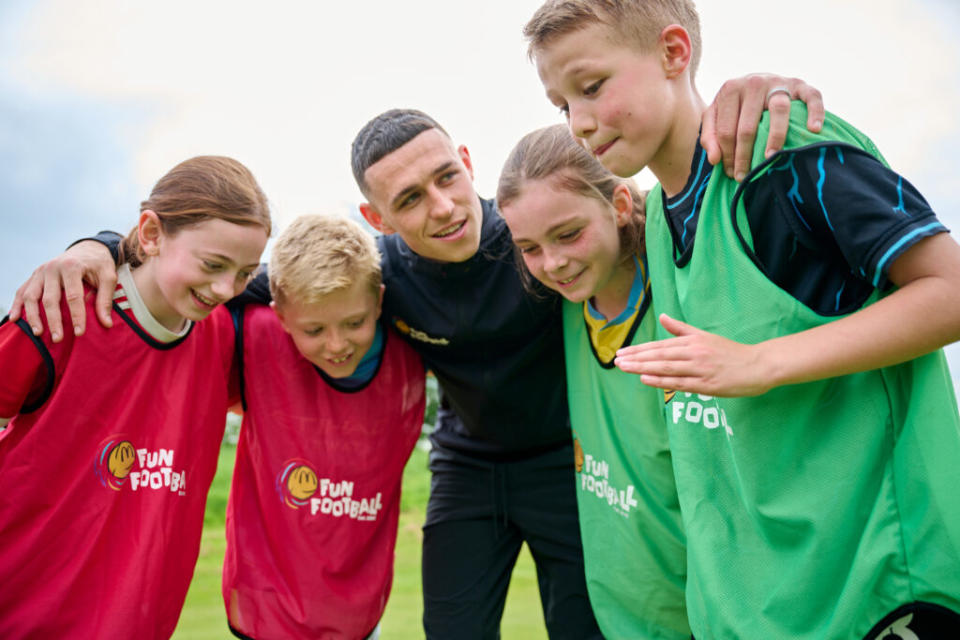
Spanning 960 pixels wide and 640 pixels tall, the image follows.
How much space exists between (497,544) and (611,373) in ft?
2.48

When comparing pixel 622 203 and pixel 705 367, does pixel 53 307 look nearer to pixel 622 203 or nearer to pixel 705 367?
pixel 622 203

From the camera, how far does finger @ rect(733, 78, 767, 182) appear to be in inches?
52.9

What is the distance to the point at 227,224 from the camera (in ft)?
6.88

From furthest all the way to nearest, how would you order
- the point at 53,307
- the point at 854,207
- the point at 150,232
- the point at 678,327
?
the point at 150,232, the point at 53,307, the point at 678,327, the point at 854,207

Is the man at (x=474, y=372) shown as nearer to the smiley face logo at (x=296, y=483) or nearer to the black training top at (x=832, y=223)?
the smiley face logo at (x=296, y=483)

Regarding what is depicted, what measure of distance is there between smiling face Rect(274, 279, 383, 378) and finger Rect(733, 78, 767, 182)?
3.98ft

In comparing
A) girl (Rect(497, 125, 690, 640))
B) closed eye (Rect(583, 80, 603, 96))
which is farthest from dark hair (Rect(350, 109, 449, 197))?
closed eye (Rect(583, 80, 603, 96))

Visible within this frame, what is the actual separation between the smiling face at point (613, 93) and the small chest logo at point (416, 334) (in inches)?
37.0

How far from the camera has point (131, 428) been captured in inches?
81.7

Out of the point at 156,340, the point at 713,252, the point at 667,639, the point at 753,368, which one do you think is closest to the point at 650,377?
the point at 753,368

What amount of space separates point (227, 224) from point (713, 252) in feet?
4.40

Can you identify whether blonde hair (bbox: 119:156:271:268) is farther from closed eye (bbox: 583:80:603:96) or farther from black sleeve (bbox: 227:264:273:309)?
closed eye (bbox: 583:80:603:96)

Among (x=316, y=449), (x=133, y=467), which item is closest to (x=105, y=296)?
(x=133, y=467)

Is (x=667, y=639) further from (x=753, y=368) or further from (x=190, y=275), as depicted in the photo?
(x=190, y=275)
